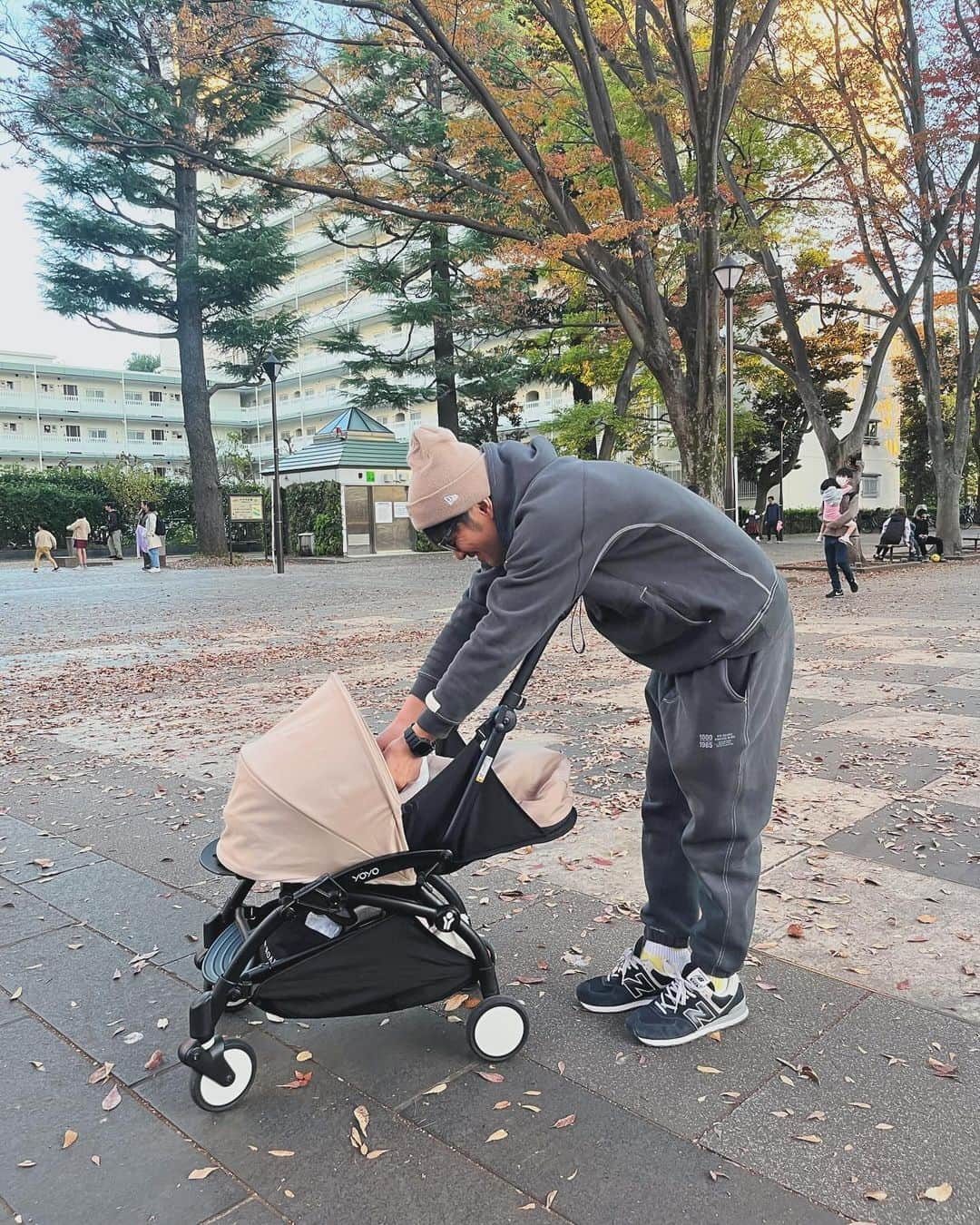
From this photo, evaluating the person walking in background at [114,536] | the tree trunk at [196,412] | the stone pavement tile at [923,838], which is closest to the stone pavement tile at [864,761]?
the stone pavement tile at [923,838]

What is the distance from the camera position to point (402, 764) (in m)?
2.23

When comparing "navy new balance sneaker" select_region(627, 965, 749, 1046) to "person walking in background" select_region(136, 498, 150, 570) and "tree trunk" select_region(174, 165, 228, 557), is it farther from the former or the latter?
"tree trunk" select_region(174, 165, 228, 557)

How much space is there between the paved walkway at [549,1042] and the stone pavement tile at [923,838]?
0.02 metres

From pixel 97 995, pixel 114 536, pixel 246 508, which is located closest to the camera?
pixel 97 995

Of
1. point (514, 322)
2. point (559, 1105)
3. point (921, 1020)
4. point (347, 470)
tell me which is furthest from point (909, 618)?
point (347, 470)

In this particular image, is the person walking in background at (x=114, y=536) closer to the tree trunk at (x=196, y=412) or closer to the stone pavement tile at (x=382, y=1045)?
the tree trunk at (x=196, y=412)

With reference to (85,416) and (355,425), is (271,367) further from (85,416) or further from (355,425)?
(85,416)

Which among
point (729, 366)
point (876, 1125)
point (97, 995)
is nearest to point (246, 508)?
point (729, 366)

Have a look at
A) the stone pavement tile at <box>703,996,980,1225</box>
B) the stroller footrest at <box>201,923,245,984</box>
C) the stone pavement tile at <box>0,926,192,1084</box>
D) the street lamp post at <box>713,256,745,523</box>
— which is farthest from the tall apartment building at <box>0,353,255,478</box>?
the stone pavement tile at <box>703,996,980,1225</box>

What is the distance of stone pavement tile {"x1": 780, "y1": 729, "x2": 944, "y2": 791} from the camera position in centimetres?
460

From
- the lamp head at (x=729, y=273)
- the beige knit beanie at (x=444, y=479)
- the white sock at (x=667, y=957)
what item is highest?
the lamp head at (x=729, y=273)

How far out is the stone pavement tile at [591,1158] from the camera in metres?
1.83

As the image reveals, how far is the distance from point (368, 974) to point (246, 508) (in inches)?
1188

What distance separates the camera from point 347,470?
2839cm
